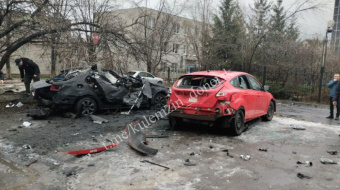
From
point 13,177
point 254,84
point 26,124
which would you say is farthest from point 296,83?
point 13,177

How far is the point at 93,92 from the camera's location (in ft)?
26.5

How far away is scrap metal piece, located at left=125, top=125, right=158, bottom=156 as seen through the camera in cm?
500

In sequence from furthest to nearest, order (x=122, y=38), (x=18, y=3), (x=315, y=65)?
1. (x=315, y=65)
2. (x=122, y=38)
3. (x=18, y=3)

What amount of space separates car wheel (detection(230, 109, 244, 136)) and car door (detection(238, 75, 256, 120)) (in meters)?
0.26

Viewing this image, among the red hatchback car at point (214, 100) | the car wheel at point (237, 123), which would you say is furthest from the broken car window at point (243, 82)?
the car wheel at point (237, 123)

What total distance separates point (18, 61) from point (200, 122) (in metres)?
8.71

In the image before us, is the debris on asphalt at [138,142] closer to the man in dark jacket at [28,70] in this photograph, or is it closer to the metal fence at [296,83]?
the man in dark jacket at [28,70]

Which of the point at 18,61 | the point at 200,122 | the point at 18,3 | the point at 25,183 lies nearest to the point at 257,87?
the point at 200,122

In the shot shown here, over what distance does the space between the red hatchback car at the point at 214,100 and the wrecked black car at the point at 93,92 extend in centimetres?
254

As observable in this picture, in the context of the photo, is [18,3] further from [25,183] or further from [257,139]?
[257,139]

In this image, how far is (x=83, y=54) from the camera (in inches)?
454

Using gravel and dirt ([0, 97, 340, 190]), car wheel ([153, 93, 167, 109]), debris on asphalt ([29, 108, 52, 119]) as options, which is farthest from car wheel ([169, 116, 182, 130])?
debris on asphalt ([29, 108, 52, 119])

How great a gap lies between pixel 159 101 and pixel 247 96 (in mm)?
4029

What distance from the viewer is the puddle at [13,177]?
3602 millimetres
